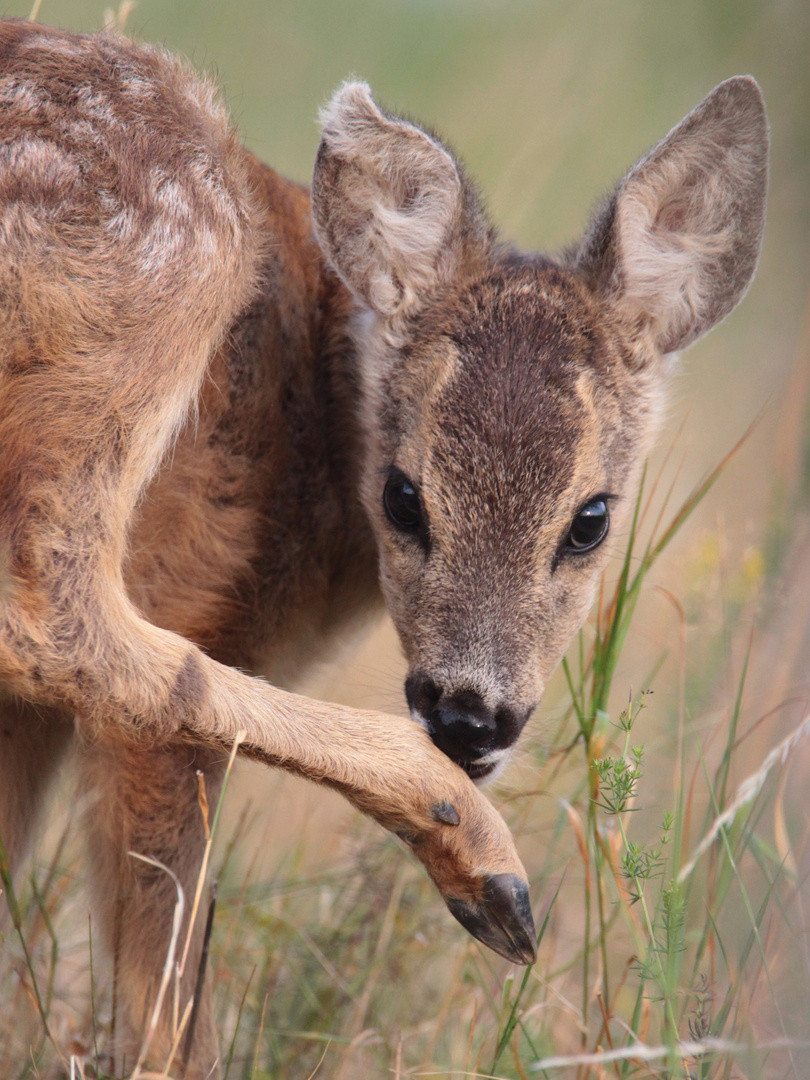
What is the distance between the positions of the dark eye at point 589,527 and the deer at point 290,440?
1 centimetres

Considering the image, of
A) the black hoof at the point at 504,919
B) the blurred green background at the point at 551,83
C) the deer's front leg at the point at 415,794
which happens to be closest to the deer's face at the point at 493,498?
the deer's front leg at the point at 415,794

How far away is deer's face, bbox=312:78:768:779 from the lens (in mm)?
3787

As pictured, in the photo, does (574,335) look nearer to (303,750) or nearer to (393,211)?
(393,211)

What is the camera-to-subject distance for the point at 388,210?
4.38 meters

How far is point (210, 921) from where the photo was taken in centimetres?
376

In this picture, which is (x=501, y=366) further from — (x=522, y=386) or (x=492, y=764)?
(x=492, y=764)

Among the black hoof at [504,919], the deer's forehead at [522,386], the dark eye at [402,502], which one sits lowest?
the black hoof at [504,919]

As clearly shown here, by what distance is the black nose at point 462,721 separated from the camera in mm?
3619

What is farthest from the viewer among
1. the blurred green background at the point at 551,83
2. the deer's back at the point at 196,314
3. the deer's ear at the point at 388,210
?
the blurred green background at the point at 551,83

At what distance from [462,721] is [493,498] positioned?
74 centimetres

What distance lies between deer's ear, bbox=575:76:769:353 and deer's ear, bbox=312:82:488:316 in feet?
1.77

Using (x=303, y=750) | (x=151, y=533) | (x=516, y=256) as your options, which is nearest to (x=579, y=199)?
(x=516, y=256)

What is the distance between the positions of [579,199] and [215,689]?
22.9 feet

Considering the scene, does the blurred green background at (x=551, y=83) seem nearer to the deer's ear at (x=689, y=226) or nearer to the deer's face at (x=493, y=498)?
the deer's ear at (x=689, y=226)
